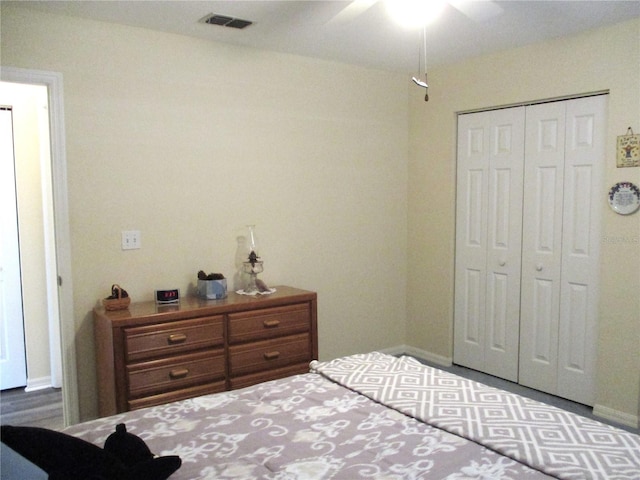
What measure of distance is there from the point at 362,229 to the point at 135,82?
1.99 m

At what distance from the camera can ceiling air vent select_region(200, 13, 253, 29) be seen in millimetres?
2918

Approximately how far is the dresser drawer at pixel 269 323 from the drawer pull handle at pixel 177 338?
0.93 feet

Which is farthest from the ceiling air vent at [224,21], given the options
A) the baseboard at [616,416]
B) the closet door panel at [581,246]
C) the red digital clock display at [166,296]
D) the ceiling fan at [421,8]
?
the baseboard at [616,416]

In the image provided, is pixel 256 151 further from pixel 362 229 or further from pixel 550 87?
pixel 550 87

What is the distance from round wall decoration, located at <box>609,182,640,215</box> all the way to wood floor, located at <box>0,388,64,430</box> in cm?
359

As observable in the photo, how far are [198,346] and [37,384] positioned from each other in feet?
5.91

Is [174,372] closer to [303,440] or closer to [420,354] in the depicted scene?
[303,440]

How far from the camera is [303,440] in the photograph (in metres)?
1.66

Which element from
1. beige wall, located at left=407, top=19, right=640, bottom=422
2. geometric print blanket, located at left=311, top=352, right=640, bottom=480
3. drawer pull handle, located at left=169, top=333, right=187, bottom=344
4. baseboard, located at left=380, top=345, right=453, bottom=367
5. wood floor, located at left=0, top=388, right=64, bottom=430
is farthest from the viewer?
baseboard, located at left=380, top=345, right=453, bottom=367

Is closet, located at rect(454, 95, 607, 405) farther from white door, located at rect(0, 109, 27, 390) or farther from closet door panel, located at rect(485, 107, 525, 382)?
white door, located at rect(0, 109, 27, 390)

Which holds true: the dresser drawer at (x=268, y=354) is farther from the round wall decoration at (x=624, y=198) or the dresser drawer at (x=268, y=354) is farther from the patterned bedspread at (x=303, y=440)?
the round wall decoration at (x=624, y=198)

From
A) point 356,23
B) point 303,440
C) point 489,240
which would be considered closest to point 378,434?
point 303,440

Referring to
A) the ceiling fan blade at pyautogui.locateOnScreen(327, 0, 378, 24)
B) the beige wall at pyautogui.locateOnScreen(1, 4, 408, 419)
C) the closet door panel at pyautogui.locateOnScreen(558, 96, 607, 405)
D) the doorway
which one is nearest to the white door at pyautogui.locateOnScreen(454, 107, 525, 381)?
the closet door panel at pyautogui.locateOnScreen(558, 96, 607, 405)

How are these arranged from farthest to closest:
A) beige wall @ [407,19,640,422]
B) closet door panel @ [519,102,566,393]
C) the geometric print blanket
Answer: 1. closet door panel @ [519,102,566,393]
2. beige wall @ [407,19,640,422]
3. the geometric print blanket
